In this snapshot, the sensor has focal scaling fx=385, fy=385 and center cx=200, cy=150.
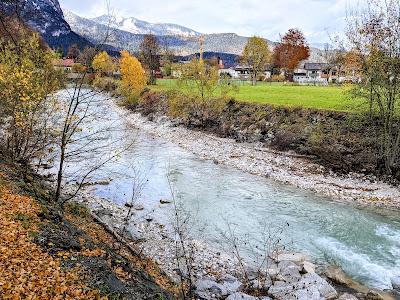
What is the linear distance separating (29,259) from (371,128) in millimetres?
25703

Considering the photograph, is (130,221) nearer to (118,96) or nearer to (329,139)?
(329,139)

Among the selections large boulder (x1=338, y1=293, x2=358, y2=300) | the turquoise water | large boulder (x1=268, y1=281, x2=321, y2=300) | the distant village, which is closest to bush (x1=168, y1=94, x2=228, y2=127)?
the distant village

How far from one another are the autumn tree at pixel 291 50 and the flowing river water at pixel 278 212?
6793 cm

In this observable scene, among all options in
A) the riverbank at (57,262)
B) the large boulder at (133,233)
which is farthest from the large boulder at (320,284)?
the large boulder at (133,233)

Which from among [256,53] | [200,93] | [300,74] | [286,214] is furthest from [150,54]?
[286,214]

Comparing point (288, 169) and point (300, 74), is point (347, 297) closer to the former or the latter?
point (288, 169)

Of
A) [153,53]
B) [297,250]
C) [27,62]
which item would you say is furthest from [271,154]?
[153,53]

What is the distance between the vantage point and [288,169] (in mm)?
28703

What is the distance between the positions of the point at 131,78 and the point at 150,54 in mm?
34563

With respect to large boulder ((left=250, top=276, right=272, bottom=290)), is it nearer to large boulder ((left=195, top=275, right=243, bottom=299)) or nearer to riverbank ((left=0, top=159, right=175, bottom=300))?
large boulder ((left=195, top=275, right=243, bottom=299))

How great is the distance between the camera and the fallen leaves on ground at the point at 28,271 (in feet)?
26.7

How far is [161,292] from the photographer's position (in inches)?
401

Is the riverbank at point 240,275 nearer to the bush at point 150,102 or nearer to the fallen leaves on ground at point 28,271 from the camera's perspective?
the fallen leaves on ground at point 28,271

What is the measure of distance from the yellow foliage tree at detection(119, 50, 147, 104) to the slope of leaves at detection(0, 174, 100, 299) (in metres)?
51.3
